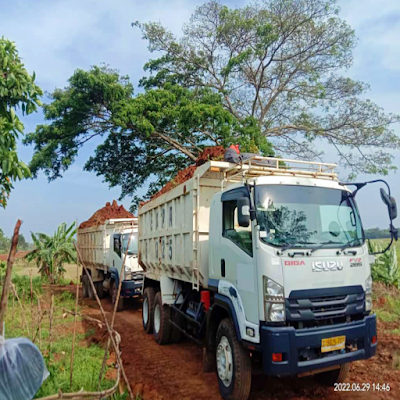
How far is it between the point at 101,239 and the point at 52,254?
11.4ft

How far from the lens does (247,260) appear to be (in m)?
4.25

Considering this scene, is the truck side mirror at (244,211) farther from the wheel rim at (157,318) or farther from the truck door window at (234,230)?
the wheel rim at (157,318)

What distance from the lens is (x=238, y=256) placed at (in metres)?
4.48

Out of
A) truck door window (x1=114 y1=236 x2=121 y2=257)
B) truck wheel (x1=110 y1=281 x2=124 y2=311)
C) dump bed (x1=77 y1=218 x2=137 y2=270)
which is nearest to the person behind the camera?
truck wheel (x1=110 y1=281 x2=124 y2=311)

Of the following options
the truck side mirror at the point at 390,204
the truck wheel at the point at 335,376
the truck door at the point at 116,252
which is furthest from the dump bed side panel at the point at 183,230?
the truck door at the point at 116,252

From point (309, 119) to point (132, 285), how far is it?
11844 mm

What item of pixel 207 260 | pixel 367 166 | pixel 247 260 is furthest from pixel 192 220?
pixel 367 166

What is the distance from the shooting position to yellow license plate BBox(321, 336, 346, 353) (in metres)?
3.88

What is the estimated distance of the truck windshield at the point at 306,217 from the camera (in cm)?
416

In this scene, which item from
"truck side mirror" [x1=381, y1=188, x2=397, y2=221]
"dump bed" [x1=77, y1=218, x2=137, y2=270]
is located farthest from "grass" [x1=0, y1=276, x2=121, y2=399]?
"truck side mirror" [x1=381, y1=188, x2=397, y2=221]

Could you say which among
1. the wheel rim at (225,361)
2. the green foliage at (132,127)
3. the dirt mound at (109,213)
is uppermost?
the green foliage at (132,127)

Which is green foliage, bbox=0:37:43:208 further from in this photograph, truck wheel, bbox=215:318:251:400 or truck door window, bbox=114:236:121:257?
truck door window, bbox=114:236:121:257

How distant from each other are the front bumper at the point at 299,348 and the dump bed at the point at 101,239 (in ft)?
27.5

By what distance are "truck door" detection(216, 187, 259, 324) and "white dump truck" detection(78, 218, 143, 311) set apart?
440 centimetres
